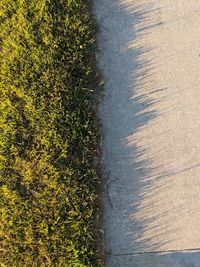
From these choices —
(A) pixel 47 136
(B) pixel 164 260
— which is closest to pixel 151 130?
(A) pixel 47 136

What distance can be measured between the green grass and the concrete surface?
0.22m

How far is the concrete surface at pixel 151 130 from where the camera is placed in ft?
13.1

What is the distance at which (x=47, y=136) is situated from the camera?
3.90 meters

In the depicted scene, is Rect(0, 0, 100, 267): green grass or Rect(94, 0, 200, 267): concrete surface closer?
Rect(0, 0, 100, 267): green grass

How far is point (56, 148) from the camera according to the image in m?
3.89

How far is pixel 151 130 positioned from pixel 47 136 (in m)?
0.97

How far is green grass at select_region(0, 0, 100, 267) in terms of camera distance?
3842mm

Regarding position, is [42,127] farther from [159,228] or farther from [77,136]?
[159,228]

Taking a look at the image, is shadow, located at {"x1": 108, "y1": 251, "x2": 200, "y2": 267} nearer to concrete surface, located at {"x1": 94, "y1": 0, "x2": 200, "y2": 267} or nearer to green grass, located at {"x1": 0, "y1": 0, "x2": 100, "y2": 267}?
concrete surface, located at {"x1": 94, "y1": 0, "x2": 200, "y2": 267}

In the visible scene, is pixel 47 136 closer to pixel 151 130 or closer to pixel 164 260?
pixel 151 130

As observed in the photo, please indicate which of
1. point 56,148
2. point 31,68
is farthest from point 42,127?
point 31,68

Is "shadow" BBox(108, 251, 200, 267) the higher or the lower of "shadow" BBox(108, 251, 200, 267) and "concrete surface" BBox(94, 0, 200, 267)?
the lower

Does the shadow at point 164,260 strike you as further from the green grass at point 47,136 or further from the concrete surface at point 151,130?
the green grass at point 47,136

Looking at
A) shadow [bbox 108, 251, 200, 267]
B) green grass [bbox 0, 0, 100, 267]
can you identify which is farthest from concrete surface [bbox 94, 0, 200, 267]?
green grass [bbox 0, 0, 100, 267]
